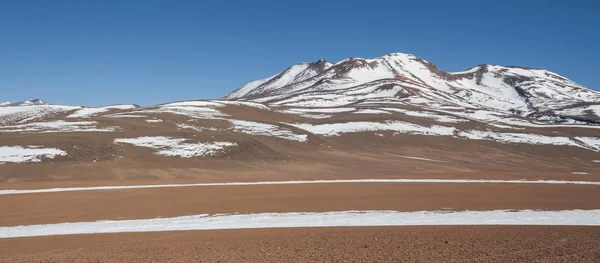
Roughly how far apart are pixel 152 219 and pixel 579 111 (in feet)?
609

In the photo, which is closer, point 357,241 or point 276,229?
point 357,241

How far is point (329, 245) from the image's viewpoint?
51.8 ft

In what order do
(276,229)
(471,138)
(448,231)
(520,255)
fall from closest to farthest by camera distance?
(520,255) → (448,231) → (276,229) → (471,138)

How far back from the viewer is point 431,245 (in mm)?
15461

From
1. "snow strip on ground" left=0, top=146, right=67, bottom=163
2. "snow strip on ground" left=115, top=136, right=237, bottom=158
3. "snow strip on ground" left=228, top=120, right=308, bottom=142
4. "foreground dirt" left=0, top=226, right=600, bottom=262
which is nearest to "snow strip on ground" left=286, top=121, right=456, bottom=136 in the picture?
"snow strip on ground" left=228, top=120, right=308, bottom=142

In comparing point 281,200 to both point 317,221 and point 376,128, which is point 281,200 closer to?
point 317,221

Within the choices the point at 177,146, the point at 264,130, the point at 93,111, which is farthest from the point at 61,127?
the point at 93,111

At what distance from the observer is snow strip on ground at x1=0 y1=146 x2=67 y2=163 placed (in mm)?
42312

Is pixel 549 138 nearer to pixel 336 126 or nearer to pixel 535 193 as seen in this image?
pixel 336 126

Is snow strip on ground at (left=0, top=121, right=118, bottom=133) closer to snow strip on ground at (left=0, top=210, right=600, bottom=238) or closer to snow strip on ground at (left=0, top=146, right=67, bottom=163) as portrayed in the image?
snow strip on ground at (left=0, top=146, right=67, bottom=163)

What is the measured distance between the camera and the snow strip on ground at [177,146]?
4866 centimetres

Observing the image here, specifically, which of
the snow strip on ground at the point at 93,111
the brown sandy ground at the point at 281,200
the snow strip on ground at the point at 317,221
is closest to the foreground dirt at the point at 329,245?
the snow strip on ground at the point at 317,221

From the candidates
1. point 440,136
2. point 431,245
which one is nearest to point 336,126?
point 440,136

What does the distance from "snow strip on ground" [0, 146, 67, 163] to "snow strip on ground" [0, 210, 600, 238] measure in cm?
2429
